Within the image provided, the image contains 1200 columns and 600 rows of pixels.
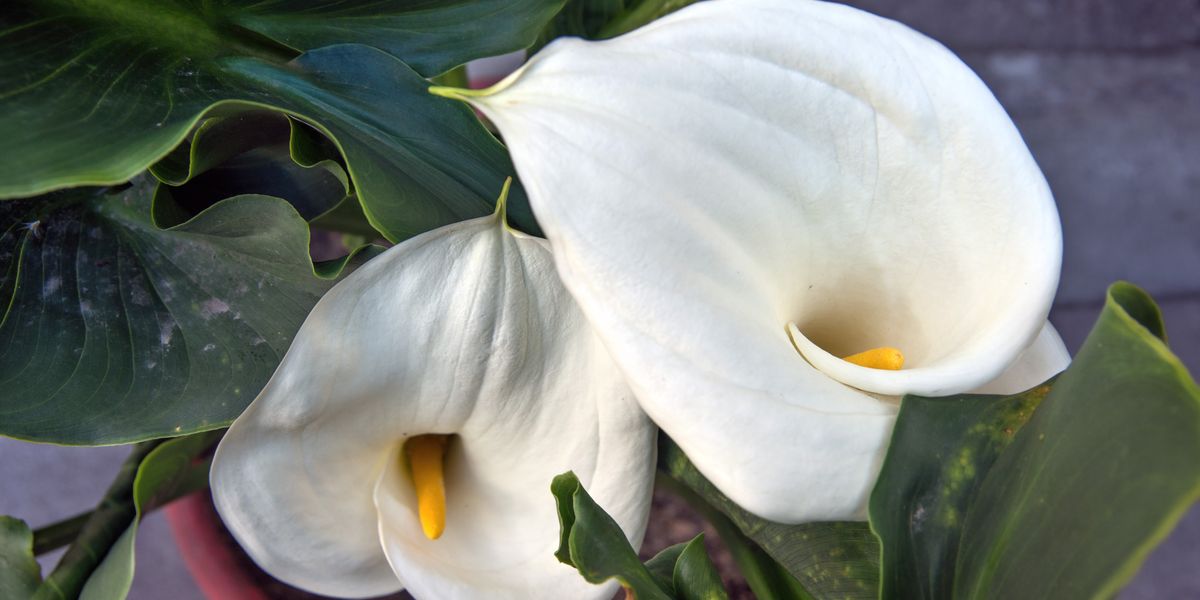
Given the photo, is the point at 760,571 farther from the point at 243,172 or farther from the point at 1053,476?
the point at 243,172

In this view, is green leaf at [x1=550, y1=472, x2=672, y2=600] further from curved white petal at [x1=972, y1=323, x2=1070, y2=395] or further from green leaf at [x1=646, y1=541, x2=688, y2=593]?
curved white petal at [x1=972, y1=323, x2=1070, y2=395]

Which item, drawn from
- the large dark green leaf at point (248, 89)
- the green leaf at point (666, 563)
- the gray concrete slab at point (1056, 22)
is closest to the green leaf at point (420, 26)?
the large dark green leaf at point (248, 89)

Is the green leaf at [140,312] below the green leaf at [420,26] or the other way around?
below

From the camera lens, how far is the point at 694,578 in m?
0.32

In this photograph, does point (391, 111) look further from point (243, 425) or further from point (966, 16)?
point (966, 16)

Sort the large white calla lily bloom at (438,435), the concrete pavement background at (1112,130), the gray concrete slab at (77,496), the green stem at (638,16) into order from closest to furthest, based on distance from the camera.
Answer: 1. the large white calla lily bloom at (438,435)
2. the green stem at (638,16)
3. the gray concrete slab at (77,496)
4. the concrete pavement background at (1112,130)

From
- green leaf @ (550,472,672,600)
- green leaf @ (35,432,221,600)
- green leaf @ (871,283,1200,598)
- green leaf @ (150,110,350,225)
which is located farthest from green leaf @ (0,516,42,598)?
green leaf @ (871,283,1200,598)

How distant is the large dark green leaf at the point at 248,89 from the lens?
1.02 feet

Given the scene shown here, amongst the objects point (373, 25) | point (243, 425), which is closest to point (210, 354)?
point (243, 425)

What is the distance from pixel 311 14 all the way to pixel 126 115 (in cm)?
11

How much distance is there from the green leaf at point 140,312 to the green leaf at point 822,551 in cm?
20

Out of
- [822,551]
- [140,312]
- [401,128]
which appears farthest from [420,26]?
[822,551]

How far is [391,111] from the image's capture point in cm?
38

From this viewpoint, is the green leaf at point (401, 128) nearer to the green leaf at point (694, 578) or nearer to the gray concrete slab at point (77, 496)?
the green leaf at point (694, 578)
